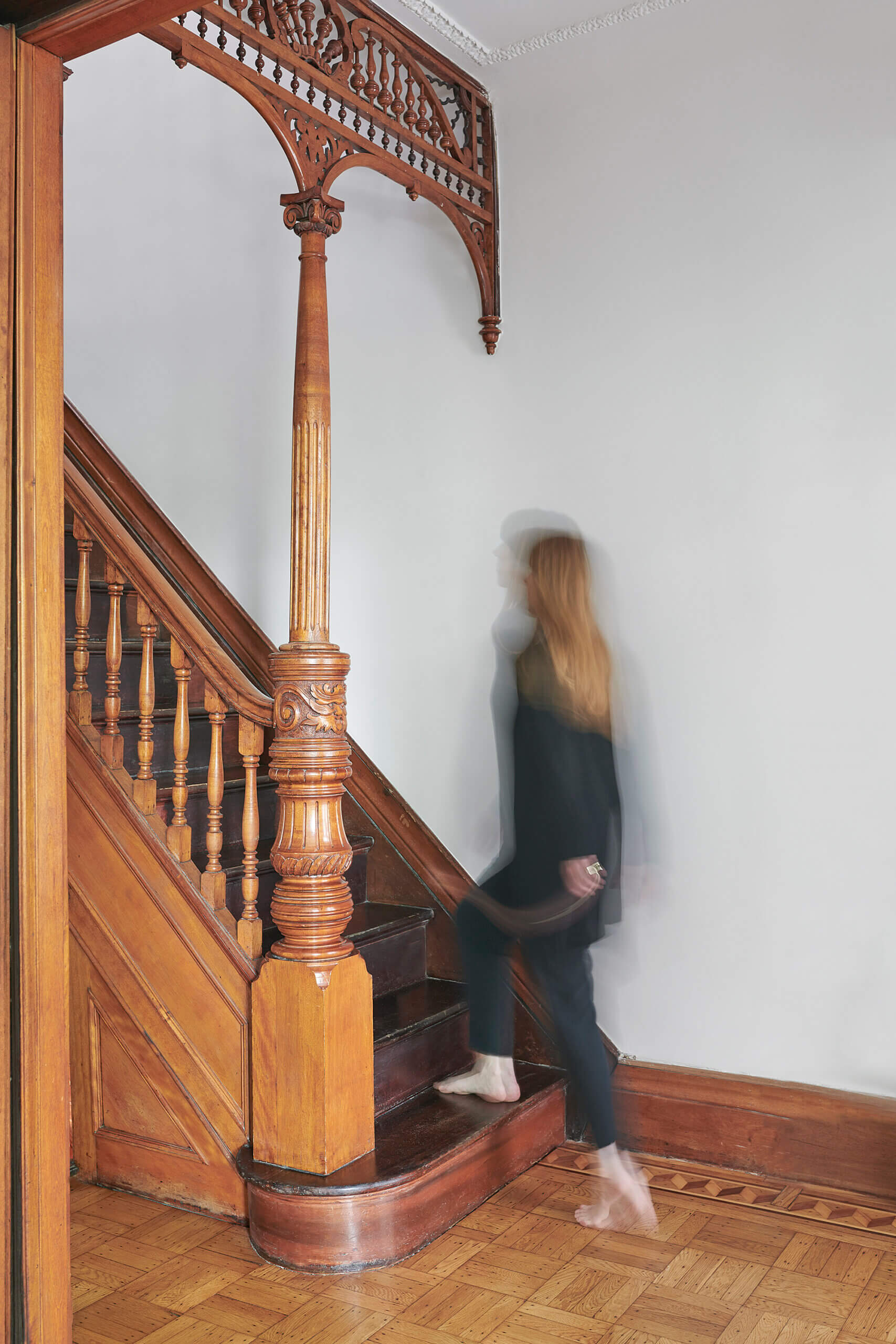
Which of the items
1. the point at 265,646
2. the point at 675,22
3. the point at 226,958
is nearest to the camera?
the point at 226,958

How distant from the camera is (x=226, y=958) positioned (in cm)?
304

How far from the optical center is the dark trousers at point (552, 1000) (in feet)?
9.98

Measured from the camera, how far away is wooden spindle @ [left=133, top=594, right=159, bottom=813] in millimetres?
3105

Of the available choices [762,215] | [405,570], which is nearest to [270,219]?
[405,570]

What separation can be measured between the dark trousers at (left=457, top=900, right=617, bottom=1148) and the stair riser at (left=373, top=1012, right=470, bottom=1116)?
187mm

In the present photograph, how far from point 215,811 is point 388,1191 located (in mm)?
1036

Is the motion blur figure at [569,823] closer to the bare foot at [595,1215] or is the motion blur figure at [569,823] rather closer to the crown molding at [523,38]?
the bare foot at [595,1215]

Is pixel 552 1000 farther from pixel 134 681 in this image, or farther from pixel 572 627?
pixel 134 681

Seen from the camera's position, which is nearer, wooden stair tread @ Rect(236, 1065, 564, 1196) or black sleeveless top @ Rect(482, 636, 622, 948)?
wooden stair tread @ Rect(236, 1065, 564, 1196)

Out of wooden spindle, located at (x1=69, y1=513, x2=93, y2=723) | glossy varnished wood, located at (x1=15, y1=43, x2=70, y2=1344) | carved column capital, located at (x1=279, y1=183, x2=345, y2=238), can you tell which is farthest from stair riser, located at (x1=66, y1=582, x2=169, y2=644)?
glossy varnished wood, located at (x1=15, y1=43, x2=70, y2=1344)

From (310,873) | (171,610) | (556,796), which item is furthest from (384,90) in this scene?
(310,873)

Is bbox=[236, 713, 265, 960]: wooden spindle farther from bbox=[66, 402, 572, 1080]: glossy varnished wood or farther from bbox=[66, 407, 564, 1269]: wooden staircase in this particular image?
bbox=[66, 402, 572, 1080]: glossy varnished wood

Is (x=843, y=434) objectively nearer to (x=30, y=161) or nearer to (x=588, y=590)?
(x=588, y=590)

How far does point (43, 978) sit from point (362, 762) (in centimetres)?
245
